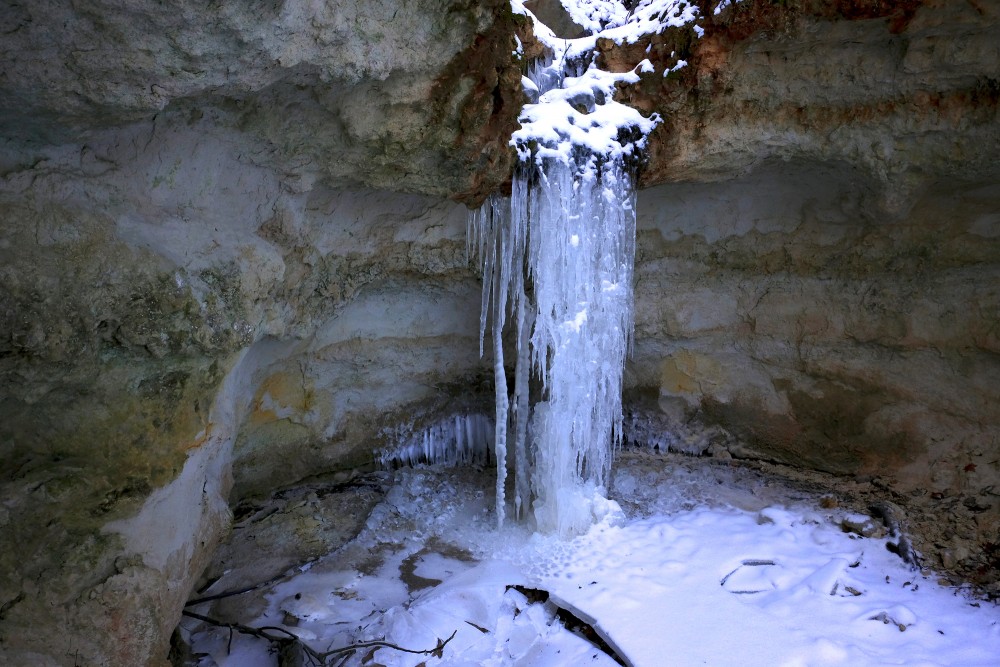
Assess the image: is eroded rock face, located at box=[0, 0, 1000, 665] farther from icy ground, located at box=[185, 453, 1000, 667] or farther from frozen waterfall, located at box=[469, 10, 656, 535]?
icy ground, located at box=[185, 453, 1000, 667]

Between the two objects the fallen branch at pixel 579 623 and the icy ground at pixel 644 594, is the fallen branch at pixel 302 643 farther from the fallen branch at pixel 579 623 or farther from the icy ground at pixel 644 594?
the fallen branch at pixel 579 623

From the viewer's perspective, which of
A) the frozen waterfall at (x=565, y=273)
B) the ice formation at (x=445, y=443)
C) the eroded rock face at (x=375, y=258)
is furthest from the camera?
the ice formation at (x=445, y=443)

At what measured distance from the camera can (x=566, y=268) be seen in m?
4.59

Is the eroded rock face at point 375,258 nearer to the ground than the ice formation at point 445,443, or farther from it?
farther from it

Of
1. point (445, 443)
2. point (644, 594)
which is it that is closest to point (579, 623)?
point (644, 594)

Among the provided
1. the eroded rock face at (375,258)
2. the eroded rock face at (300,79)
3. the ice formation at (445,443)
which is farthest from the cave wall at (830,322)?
the eroded rock face at (300,79)

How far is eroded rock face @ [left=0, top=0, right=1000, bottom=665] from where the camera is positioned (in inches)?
110

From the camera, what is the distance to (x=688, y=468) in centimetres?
575

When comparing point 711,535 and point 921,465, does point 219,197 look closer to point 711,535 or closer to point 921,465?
point 711,535

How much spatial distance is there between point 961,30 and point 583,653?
418 cm

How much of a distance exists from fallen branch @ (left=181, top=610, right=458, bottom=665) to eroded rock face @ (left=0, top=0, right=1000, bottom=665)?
0.44m

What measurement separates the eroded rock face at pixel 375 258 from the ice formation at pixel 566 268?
0.83 feet

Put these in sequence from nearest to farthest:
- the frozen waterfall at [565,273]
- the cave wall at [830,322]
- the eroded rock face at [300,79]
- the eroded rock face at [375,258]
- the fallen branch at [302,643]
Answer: the eroded rock face at [300,79] → the eroded rock face at [375,258] → the fallen branch at [302,643] → the frozen waterfall at [565,273] → the cave wall at [830,322]

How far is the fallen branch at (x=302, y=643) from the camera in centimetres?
346
